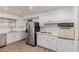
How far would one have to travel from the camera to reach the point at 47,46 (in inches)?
86.0

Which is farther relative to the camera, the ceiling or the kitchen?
the kitchen

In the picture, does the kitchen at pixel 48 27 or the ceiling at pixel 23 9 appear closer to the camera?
the ceiling at pixel 23 9

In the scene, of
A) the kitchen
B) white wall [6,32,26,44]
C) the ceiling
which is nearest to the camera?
the ceiling

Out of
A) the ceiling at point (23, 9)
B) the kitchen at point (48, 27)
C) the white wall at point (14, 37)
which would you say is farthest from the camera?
the white wall at point (14, 37)

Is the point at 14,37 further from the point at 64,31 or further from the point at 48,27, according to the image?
the point at 64,31

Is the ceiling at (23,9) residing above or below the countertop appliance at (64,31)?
above

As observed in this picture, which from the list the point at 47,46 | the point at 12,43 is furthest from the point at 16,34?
the point at 47,46

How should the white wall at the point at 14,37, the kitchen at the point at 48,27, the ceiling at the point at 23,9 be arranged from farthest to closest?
the white wall at the point at 14,37 → the kitchen at the point at 48,27 → the ceiling at the point at 23,9

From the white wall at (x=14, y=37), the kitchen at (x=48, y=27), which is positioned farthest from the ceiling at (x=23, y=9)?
the white wall at (x=14, y=37)

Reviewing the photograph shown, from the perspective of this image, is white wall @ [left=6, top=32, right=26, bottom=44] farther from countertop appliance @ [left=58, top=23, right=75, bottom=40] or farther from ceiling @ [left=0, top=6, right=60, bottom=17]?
countertop appliance @ [left=58, top=23, right=75, bottom=40]

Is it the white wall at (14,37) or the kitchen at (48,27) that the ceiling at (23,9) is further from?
the white wall at (14,37)

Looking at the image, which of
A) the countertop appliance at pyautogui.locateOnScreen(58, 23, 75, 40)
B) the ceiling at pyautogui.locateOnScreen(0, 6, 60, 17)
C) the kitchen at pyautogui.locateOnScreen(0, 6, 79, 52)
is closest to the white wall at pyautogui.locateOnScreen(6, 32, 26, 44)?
the kitchen at pyautogui.locateOnScreen(0, 6, 79, 52)

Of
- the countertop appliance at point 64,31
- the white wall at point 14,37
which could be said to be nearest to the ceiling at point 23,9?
the white wall at point 14,37
